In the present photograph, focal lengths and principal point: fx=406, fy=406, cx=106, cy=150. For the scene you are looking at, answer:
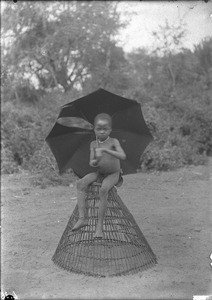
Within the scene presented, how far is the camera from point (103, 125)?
391 cm

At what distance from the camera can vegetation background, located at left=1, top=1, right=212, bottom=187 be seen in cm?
1073

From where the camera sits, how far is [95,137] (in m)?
4.38

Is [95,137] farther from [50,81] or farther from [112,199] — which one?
[50,81]

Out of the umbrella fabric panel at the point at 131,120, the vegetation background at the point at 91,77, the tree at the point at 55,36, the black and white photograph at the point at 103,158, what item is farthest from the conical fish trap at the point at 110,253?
the tree at the point at 55,36

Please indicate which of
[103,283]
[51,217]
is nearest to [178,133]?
[51,217]

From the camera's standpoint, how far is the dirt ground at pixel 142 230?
3.56m

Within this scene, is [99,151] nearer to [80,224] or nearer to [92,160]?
[92,160]

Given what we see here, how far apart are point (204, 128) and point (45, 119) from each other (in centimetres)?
454

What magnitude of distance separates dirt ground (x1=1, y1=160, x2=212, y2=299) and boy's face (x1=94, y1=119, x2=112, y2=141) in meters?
1.36

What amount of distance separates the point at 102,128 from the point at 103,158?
0.30 m

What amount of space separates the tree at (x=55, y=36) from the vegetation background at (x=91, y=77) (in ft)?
0.11

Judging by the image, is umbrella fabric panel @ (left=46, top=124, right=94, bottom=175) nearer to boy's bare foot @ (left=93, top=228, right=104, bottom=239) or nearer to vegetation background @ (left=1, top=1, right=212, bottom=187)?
boy's bare foot @ (left=93, top=228, right=104, bottom=239)

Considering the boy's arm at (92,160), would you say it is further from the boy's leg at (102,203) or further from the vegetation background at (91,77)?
the vegetation background at (91,77)

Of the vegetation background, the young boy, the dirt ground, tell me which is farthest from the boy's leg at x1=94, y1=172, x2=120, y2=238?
the vegetation background
